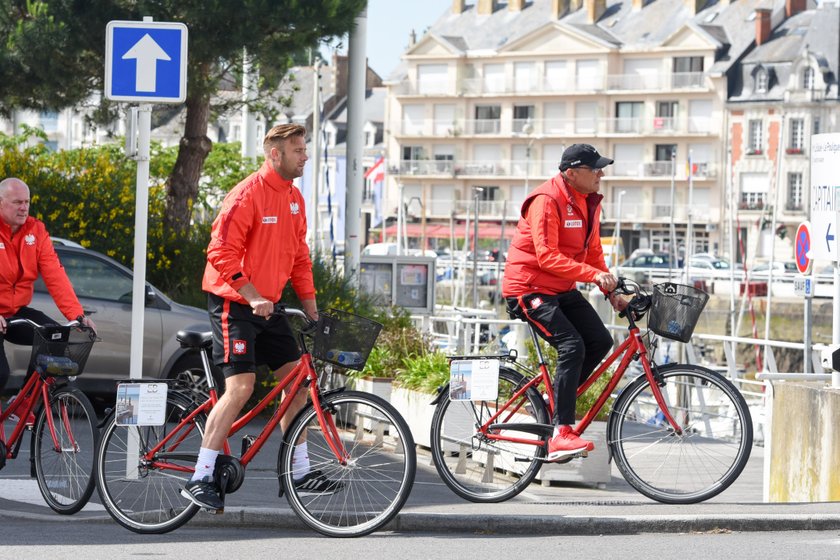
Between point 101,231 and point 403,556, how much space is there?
32.6 feet

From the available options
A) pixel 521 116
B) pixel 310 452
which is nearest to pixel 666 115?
pixel 521 116

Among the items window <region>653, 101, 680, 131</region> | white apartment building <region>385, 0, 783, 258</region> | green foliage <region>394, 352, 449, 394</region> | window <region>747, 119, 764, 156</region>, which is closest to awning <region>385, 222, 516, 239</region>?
white apartment building <region>385, 0, 783, 258</region>

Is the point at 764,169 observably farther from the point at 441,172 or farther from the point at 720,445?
the point at 720,445

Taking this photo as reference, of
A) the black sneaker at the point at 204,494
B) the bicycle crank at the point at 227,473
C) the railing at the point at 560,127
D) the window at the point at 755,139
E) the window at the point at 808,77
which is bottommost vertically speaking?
the black sneaker at the point at 204,494

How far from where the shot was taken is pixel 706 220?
87.3 m

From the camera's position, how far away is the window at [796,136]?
284 ft

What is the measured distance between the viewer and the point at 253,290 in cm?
736

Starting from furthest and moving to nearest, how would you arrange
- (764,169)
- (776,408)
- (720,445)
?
(764,169), (776,408), (720,445)

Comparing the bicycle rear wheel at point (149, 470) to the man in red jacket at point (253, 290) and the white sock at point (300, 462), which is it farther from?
the white sock at point (300, 462)

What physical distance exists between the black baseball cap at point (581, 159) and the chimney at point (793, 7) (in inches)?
3436

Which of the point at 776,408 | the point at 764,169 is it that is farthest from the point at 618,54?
the point at 776,408

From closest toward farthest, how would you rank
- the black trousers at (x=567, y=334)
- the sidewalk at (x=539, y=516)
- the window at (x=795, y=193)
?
the sidewalk at (x=539, y=516) → the black trousers at (x=567, y=334) → the window at (x=795, y=193)

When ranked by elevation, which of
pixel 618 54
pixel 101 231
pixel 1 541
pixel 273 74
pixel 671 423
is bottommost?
pixel 1 541

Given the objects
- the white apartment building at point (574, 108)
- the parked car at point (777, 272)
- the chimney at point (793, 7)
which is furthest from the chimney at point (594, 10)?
the parked car at point (777, 272)
